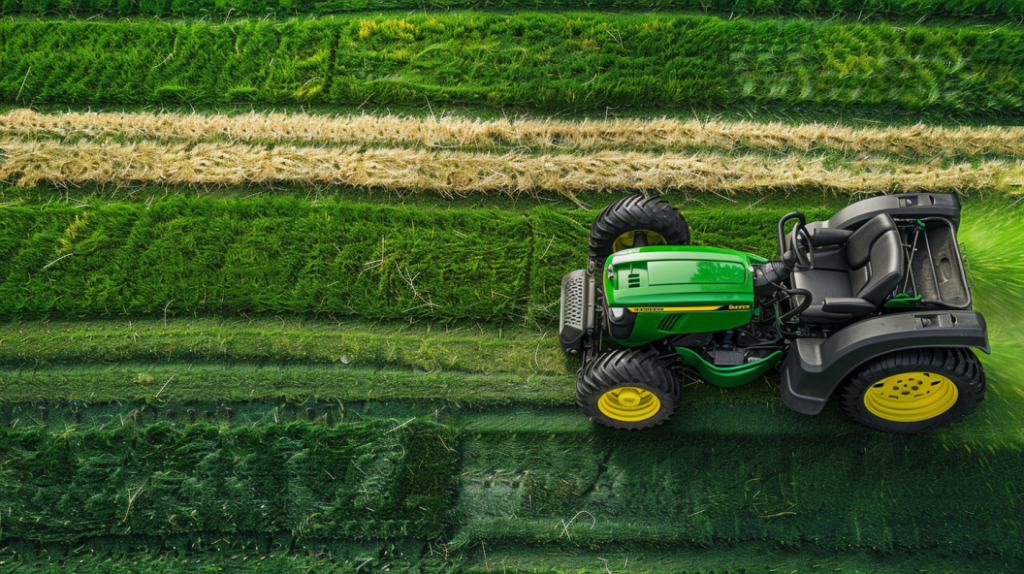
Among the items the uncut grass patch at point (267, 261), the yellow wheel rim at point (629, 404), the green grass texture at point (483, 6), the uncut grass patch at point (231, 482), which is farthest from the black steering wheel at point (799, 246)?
the green grass texture at point (483, 6)

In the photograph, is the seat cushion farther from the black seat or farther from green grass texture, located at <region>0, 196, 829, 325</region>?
green grass texture, located at <region>0, 196, 829, 325</region>

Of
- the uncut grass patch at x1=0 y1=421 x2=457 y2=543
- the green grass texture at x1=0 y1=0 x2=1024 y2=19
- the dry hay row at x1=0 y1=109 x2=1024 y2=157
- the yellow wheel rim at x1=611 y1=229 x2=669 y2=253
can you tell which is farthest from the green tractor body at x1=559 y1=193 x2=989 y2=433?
the green grass texture at x1=0 y1=0 x2=1024 y2=19

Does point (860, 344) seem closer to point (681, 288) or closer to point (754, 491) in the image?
point (681, 288)

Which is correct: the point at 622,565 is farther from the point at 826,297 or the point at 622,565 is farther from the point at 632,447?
the point at 826,297

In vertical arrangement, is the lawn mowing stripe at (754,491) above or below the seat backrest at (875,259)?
below

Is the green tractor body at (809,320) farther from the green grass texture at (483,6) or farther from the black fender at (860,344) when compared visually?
the green grass texture at (483,6)

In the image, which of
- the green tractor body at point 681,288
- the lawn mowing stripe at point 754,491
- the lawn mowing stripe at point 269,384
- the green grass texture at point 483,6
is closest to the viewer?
the green tractor body at point 681,288
